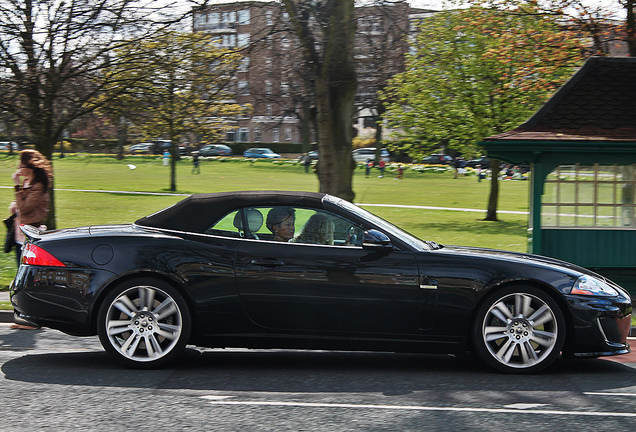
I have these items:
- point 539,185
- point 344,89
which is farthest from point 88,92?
point 539,185

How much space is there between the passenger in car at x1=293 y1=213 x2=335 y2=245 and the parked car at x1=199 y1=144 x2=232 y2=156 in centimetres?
7667

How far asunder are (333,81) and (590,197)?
436cm

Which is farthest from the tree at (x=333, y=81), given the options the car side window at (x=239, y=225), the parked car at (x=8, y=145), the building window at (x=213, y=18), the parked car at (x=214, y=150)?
the parked car at (x=214, y=150)

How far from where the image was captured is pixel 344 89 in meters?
12.8

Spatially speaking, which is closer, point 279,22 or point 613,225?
point 613,225

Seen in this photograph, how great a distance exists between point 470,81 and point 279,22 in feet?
60.8

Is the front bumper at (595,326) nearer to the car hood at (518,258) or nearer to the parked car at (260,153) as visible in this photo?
the car hood at (518,258)

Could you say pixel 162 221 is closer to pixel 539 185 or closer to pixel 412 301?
pixel 412 301

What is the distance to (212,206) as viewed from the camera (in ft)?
20.7

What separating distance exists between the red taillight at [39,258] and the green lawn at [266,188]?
539cm

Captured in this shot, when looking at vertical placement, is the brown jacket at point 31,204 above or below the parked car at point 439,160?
below

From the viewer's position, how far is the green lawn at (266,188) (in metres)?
25.6

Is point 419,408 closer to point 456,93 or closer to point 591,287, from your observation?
point 591,287

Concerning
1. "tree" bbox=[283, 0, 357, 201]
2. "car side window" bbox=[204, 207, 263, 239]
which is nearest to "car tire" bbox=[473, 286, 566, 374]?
"car side window" bbox=[204, 207, 263, 239]
